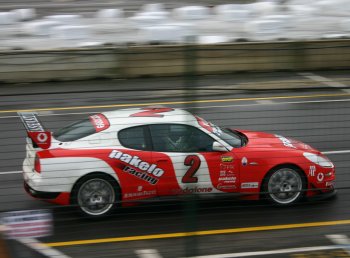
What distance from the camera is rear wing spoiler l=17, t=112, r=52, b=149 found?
281 inches

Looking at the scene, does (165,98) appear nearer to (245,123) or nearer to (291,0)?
(245,123)

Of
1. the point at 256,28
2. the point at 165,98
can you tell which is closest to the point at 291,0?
the point at 256,28

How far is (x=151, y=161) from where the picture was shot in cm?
790

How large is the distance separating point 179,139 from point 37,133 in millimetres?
1622

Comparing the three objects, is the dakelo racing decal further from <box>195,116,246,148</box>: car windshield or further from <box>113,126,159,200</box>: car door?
<box>195,116,246,148</box>: car windshield

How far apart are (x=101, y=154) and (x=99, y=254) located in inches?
55.4

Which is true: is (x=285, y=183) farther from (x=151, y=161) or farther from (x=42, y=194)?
(x=42, y=194)

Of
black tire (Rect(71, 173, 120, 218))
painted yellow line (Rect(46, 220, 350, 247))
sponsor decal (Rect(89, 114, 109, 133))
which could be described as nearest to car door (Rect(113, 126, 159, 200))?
black tire (Rect(71, 173, 120, 218))

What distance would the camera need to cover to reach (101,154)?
7.81 m

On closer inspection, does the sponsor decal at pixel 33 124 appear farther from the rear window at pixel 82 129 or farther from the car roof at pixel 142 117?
the car roof at pixel 142 117

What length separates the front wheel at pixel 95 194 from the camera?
7.59 metres

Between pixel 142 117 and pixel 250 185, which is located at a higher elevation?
pixel 142 117

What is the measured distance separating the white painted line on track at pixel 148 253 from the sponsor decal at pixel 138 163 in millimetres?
1205

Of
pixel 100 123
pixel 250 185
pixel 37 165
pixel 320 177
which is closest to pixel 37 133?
pixel 37 165
